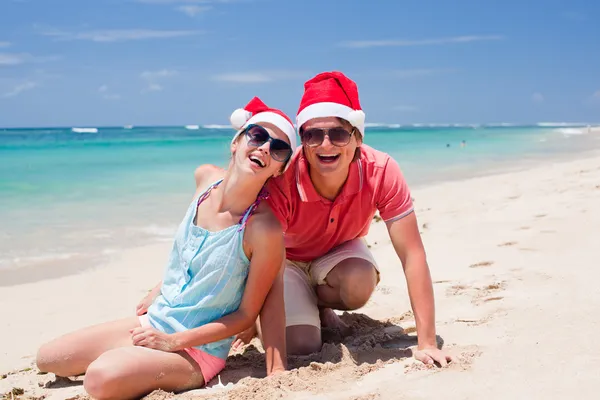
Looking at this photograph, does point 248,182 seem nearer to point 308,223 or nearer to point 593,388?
point 308,223

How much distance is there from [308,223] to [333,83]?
76cm

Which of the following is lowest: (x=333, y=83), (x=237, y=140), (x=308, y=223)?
(x=308, y=223)

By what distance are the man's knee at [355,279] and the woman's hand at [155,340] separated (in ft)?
3.53

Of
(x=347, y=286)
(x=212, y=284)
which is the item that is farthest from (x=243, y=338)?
(x=212, y=284)

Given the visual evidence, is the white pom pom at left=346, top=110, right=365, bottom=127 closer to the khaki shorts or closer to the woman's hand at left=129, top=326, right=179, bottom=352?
the khaki shorts

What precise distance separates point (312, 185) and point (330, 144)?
27cm

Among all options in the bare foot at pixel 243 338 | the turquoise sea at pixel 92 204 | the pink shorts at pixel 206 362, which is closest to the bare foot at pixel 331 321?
the bare foot at pixel 243 338

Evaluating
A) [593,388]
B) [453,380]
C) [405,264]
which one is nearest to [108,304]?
[405,264]

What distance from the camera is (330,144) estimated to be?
2.98 metres

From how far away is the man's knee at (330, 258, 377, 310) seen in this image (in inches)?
134

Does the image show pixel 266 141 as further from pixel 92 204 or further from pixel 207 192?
pixel 92 204

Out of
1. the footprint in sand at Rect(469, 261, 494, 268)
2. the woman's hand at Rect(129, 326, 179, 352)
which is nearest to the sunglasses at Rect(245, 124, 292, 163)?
the woman's hand at Rect(129, 326, 179, 352)

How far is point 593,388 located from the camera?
2250 millimetres

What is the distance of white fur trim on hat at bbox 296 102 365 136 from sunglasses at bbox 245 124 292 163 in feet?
0.84
